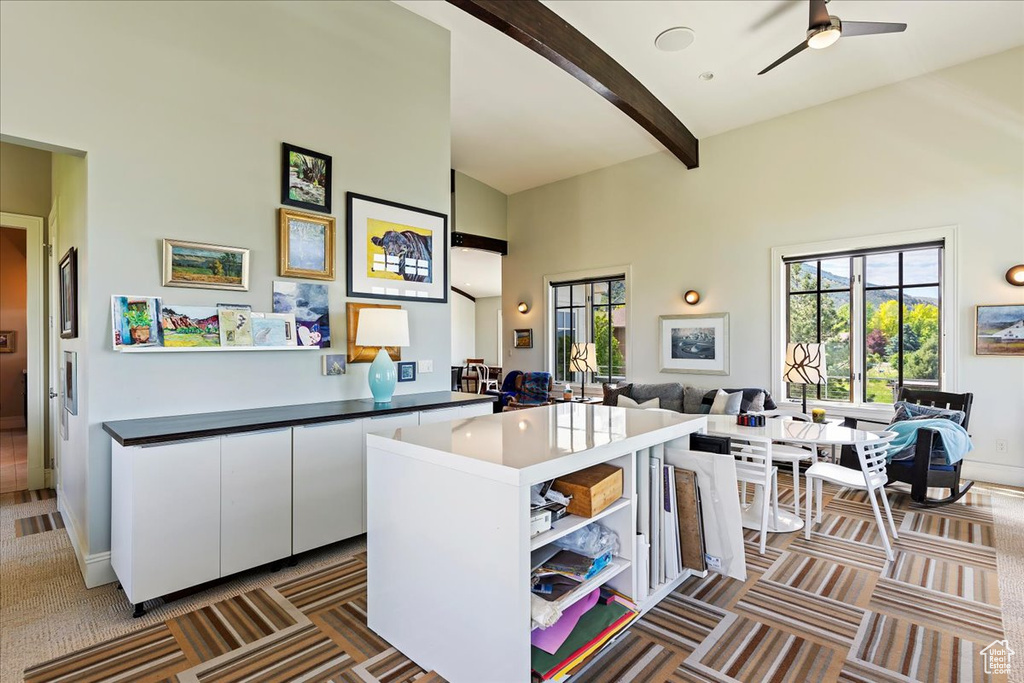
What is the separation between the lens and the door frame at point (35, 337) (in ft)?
13.2

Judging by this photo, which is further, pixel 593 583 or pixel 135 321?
pixel 135 321

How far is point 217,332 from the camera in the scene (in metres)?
2.86

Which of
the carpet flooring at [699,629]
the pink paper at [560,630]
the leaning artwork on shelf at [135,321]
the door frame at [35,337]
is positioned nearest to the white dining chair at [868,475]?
the carpet flooring at [699,629]

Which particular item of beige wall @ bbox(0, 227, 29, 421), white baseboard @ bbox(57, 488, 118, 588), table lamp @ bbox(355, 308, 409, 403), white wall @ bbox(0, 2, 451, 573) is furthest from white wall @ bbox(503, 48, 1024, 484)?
beige wall @ bbox(0, 227, 29, 421)

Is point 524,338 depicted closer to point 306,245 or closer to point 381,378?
point 381,378

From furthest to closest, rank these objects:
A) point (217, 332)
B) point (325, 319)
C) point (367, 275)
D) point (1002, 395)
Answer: point (1002, 395), point (367, 275), point (325, 319), point (217, 332)

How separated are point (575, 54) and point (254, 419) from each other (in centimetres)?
354

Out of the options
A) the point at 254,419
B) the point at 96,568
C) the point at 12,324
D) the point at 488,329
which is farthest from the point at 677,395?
the point at 12,324

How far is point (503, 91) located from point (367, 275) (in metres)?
2.92

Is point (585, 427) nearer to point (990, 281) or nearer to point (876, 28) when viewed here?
point (876, 28)

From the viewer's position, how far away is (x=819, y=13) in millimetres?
3215

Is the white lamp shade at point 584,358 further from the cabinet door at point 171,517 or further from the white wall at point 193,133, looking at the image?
the cabinet door at point 171,517

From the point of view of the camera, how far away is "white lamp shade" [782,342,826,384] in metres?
3.71

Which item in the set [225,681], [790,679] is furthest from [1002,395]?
[225,681]
